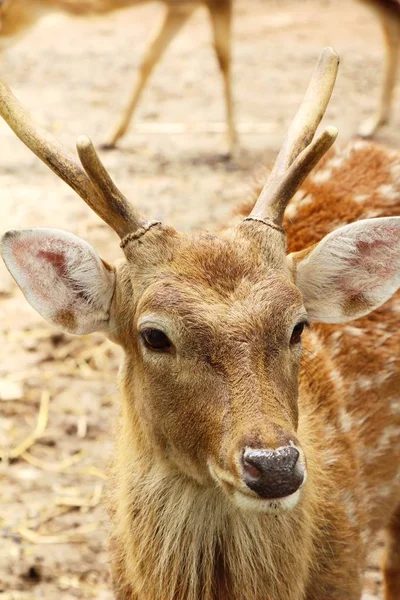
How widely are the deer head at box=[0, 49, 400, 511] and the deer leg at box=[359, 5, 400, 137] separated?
5916mm

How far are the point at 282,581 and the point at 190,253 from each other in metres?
0.96

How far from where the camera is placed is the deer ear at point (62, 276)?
2.71 metres

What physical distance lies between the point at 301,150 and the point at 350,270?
42 centimetres

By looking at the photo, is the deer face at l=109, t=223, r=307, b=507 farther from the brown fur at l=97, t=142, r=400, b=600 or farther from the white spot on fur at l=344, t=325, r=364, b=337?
the white spot on fur at l=344, t=325, r=364, b=337

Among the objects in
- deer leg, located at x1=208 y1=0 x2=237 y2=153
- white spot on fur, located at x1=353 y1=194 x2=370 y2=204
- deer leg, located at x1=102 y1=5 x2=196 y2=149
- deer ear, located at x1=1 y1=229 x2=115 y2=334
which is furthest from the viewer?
deer leg, located at x1=102 y1=5 x2=196 y2=149

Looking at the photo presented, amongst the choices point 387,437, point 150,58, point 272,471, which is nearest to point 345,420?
point 387,437

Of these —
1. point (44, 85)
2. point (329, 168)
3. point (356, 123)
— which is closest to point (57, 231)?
point (329, 168)

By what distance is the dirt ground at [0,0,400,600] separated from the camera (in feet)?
13.7

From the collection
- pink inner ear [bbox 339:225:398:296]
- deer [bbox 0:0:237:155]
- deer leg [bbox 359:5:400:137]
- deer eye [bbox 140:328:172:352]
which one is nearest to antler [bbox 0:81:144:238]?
deer eye [bbox 140:328:172:352]

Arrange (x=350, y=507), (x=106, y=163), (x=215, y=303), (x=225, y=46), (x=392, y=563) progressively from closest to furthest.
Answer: (x=215, y=303)
(x=350, y=507)
(x=392, y=563)
(x=106, y=163)
(x=225, y=46)

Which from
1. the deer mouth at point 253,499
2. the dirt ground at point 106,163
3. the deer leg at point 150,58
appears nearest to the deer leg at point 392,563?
the dirt ground at point 106,163

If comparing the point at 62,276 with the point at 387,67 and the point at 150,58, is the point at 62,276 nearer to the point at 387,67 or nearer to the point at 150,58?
the point at 150,58

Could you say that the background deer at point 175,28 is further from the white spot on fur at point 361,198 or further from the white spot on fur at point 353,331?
the white spot on fur at point 353,331

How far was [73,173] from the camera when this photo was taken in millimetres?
2834
